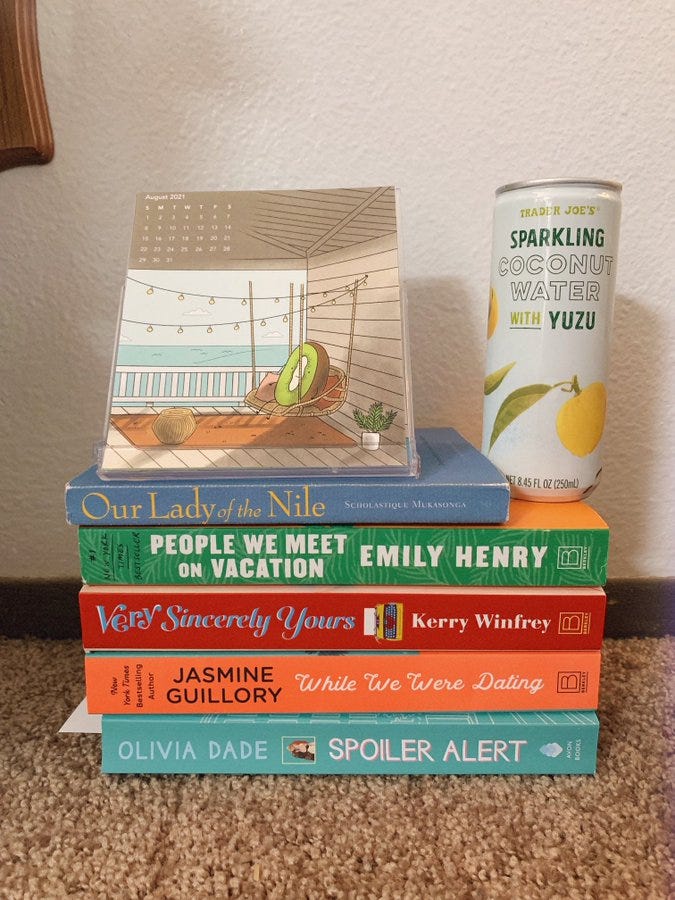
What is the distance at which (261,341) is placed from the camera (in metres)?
0.52

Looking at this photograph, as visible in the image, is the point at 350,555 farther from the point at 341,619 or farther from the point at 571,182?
the point at 571,182

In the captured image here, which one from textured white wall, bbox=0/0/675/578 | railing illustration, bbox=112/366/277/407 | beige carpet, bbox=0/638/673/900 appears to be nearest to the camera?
beige carpet, bbox=0/638/673/900

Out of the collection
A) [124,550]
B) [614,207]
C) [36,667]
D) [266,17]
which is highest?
[266,17]

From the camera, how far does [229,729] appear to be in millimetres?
483

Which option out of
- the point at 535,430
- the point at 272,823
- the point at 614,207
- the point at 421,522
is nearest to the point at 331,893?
the point at 272,823

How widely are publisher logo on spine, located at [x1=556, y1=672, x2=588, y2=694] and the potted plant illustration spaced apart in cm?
22

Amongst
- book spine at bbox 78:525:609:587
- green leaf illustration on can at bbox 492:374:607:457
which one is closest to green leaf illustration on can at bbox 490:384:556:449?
green leaf illustration on can at bbox 492:374:607:457

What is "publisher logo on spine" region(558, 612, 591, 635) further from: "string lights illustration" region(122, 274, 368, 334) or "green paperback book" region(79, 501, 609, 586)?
"string lights illustration" region(122, 274, 368, 334)

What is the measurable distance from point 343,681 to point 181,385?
255 mm

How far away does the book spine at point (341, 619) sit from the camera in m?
0.47

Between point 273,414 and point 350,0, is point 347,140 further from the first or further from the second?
point 273,414

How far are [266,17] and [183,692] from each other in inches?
24.0

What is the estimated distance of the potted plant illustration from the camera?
490 mm

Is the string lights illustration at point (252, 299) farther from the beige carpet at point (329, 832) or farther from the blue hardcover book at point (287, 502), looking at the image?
the beige carpet at point (329, 832)
